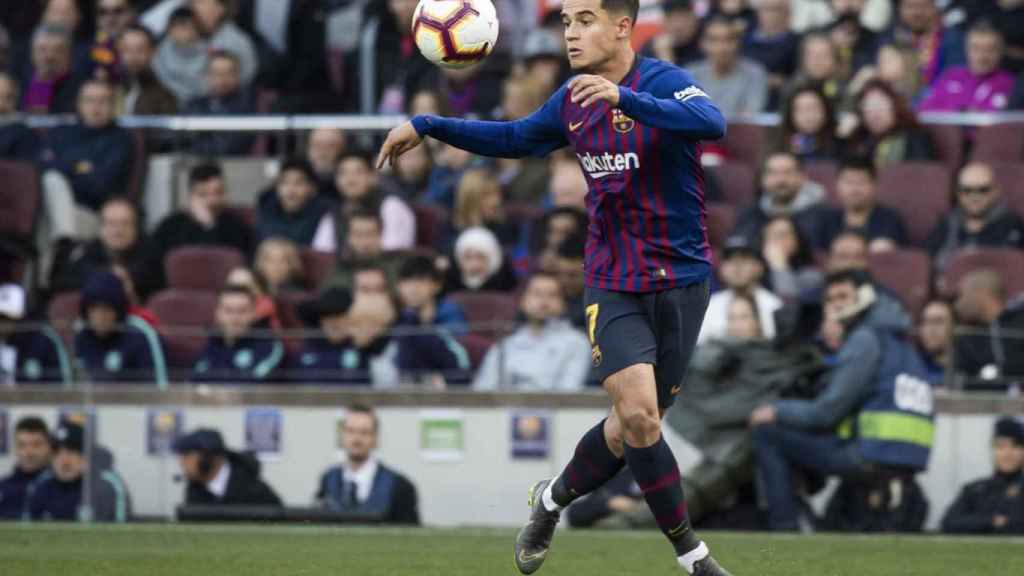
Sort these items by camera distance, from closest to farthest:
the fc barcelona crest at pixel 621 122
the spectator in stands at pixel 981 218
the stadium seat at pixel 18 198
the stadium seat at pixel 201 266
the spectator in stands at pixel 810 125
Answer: the fc barcelona crest at pixel 621 122
the spectator in stands at pixel 981 218
the spectator in stands at pixel 810 125
the stadium seat at pixel 201 266
the stadium seat at pixel 18 198

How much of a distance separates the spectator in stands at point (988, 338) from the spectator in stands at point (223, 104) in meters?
6.53

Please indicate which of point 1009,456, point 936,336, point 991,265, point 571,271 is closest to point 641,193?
point 1009,456

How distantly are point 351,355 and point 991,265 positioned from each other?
4.07 m

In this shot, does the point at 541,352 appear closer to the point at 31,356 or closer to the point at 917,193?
the point at 917,193

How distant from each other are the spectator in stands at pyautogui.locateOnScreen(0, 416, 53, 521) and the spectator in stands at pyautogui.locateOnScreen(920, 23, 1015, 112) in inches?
262

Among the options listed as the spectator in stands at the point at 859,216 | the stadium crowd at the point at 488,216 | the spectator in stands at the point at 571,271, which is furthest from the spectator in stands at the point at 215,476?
the spectator in stands at the point at 859,216

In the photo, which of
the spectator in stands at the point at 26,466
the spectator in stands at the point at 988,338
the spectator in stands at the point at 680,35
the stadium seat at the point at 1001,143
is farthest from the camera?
the spectator in stands at the point at 680,35

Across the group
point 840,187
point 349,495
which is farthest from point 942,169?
point 349,495

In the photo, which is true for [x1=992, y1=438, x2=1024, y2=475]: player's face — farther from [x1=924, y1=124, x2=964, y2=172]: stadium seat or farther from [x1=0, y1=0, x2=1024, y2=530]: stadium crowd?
[x1=924, y1=124, x2=964, y2=172]: stadium seat

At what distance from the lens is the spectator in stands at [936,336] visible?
39.6 ft

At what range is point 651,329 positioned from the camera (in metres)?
7.84

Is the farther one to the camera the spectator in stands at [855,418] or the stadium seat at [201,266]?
the stadium seat at [201,266]

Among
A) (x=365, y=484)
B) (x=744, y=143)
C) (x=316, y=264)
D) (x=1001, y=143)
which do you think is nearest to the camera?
(x=365, y=484)

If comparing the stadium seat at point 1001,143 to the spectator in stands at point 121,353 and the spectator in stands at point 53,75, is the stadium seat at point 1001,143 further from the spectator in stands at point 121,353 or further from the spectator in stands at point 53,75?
the spectator in stands at point 53,75
